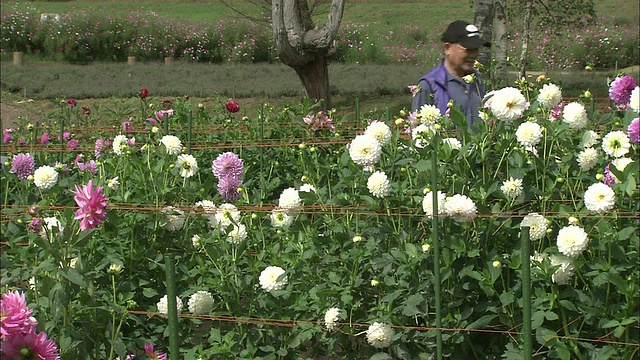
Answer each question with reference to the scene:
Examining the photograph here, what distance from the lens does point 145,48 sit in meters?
19.8

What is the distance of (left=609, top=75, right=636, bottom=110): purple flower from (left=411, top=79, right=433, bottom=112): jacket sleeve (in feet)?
3.02

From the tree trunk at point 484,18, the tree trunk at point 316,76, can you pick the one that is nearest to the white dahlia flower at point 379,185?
the tree trunk at point 484,18

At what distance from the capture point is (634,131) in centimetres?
241

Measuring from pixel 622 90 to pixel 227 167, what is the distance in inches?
50.9

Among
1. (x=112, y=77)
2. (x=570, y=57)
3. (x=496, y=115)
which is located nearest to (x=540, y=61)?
(x=570, y=57)

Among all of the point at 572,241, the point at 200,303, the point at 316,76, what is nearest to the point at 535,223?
the point at 572,241

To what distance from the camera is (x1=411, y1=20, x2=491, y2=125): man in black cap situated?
3.60 meters

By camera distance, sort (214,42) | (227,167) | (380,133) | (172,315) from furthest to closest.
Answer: (214,42)
(227,167)
(380,133)
(172,315)

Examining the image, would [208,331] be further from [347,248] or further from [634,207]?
[634,207]

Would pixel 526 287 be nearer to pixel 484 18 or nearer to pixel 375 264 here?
pixel 375 264

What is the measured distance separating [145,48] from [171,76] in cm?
486

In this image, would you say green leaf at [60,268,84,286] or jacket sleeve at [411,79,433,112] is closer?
green leaf at [60,268,84,286]

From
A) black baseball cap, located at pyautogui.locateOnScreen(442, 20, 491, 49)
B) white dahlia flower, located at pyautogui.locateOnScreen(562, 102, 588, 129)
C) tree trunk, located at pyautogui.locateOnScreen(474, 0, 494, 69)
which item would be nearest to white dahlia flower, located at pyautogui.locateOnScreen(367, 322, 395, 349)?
white dahlia flower, located at pyautogui.locateOnScreen(562, 102, 588, 129)

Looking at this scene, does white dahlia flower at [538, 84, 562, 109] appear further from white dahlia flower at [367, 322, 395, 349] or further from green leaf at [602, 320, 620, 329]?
white dahlia flower at [367, 322, 395, 349]
